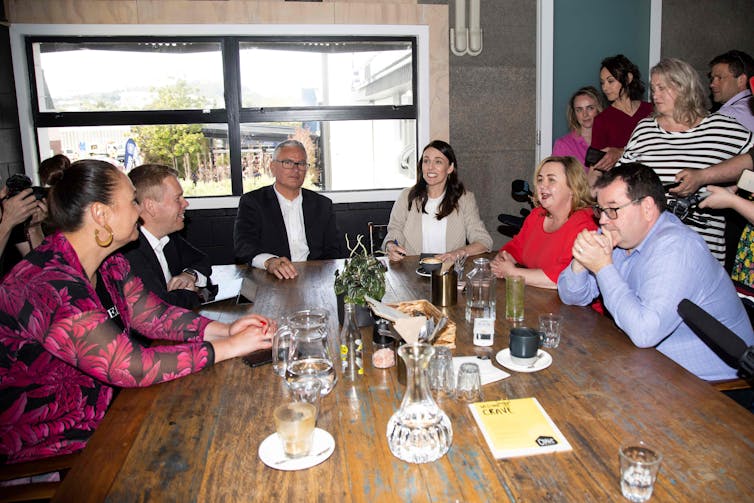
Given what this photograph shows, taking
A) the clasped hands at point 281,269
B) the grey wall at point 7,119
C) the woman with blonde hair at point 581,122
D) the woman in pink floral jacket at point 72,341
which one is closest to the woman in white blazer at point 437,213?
the clasped hands at point 281,269

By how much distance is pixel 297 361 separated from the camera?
1.53 meters

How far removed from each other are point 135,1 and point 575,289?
377 cm

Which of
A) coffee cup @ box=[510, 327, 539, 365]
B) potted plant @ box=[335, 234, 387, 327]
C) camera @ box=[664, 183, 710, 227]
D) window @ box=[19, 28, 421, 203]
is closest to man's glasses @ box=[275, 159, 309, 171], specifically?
window @ box=[19, 28, 421, 203]

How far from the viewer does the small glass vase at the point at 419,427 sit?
3.91 ft

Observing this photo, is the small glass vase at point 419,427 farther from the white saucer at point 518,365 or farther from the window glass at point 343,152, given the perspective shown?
the window glass at point 343,152

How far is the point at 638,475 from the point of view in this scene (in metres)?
1.06

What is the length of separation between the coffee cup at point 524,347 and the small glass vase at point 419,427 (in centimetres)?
49

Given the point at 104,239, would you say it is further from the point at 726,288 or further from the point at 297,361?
the point at 726,288

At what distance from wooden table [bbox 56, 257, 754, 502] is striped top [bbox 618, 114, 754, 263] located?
1.53 meters

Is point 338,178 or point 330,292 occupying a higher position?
point 338,178

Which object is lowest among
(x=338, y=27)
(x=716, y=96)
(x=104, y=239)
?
(x=104, y=239)

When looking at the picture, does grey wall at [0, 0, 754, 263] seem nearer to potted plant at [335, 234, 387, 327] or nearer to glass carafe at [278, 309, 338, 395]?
potted plant at [335, 234, 387, 327]

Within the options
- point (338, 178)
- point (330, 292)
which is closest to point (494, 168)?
point (338, 178)

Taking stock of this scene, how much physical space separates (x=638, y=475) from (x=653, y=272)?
0.91 m
